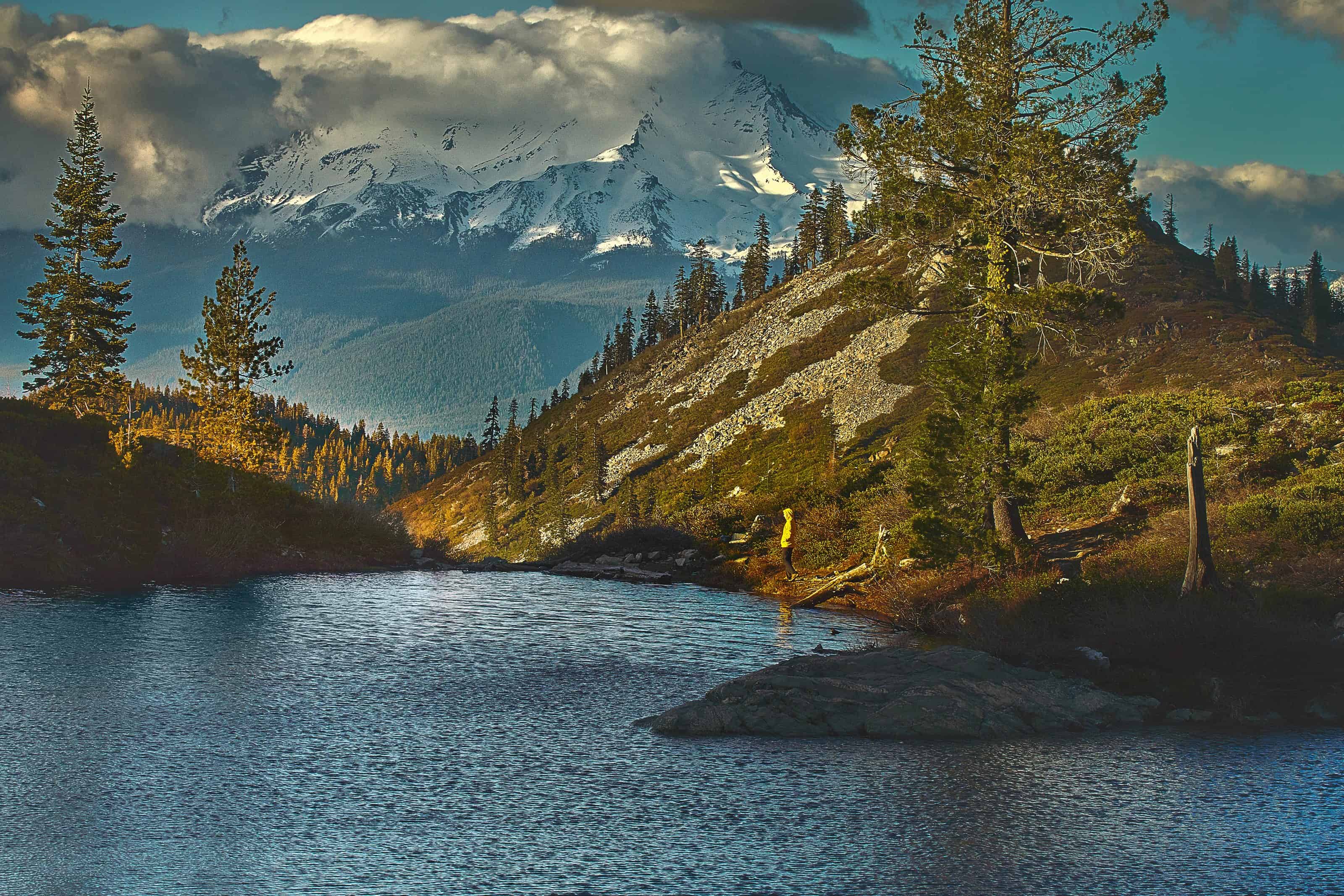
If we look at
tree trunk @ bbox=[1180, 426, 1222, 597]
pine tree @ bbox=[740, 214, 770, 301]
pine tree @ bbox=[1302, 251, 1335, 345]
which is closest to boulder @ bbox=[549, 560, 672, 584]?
tree trunk @ bbox=[1180, 426, 1222, 597]

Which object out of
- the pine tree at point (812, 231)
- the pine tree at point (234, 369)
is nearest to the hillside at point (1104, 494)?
the pine tree at point (234, 369)

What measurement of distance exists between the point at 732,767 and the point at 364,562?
29671mm

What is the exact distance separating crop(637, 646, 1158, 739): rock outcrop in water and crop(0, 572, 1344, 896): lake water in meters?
0.61

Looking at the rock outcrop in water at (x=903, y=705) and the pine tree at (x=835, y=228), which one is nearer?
the rock outcrop in water at (x=903, y=705)

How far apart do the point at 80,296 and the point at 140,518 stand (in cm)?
3923

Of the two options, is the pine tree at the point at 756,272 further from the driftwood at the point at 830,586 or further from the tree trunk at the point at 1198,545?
the tree trunk at the point at 1198,545

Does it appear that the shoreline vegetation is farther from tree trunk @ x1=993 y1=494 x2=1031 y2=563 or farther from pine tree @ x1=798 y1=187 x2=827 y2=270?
pine tree @ x1=798 y1=187 x2=827 y2=270

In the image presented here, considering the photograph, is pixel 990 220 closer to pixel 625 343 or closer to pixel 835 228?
pixel 835 228

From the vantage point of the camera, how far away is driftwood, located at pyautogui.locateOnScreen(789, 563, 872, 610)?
95.5 feet

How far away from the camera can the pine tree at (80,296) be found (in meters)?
62.0

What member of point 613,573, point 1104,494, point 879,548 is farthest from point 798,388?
point 879,548

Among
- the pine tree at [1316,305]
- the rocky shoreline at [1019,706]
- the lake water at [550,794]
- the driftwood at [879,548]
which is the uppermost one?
the pine tree at [1316,305]

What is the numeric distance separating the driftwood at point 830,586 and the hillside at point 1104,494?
32.1 inches

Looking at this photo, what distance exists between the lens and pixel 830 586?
2973 centimetres
